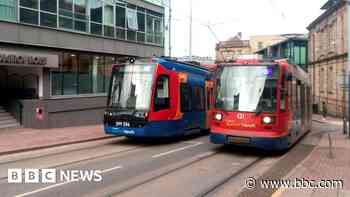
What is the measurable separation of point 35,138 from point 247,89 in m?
8.73

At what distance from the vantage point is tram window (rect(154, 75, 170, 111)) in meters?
14.7

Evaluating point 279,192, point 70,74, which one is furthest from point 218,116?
point 70,74

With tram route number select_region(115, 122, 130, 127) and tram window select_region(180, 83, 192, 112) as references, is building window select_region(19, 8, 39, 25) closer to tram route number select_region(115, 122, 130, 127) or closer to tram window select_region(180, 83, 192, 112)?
tram route number select_region(115, 122, 130, 127)

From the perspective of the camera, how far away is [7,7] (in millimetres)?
19859

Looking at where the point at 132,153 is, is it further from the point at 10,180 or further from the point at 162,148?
the point at 10,180

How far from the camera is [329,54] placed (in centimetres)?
4466

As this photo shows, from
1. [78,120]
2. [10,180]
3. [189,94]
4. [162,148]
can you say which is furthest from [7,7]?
[10,180]

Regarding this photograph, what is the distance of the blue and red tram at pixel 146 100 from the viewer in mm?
14445

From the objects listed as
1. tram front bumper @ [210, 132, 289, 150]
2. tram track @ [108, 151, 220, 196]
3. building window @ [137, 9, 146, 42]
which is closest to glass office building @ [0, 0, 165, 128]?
building window @ [137, 9, 146, 42]

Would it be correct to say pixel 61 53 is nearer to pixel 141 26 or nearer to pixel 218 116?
pixel 141 26

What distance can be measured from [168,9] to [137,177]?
2623cm

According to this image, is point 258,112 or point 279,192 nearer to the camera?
point 279,192

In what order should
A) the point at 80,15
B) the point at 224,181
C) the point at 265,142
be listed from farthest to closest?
the point at 80,15, the point at 265,142, the point at 224,181

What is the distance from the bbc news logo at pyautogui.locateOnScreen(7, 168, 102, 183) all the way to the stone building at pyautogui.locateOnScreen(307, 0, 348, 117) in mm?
29382
